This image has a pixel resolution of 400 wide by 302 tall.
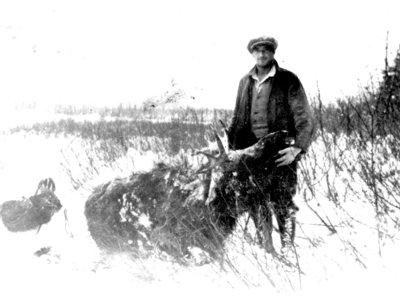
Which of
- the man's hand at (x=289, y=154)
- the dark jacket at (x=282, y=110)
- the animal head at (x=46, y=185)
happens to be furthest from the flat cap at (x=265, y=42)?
the animal head at (x=46, y=185)

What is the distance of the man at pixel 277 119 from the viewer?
2.57 metres

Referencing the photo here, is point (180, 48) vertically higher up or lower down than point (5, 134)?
higher up

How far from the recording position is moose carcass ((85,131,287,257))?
2725mm

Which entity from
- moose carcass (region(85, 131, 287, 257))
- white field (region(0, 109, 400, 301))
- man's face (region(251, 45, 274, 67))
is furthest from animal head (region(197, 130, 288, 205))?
man's face (region(251, 45, 274, 67))

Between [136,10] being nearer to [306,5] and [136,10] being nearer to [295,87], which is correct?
[306,5]

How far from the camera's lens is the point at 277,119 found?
8.89 feet

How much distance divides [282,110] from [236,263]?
109cm

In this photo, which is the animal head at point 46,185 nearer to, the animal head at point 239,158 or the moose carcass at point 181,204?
the moose carcass at point 181,204

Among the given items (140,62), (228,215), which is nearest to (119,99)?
(140,62)

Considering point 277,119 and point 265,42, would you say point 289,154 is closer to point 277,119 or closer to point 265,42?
point 277,119

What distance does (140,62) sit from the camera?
32.3 metres

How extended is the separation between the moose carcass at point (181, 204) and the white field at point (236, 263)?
15 cm

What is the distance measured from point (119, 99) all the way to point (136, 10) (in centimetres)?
2116

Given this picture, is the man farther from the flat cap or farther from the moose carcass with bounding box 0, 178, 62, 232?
the moose carcass with bounding box 0, 178, 62, 232
